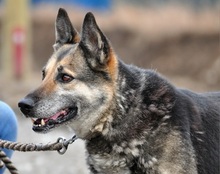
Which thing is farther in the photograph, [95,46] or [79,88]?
[95,46]

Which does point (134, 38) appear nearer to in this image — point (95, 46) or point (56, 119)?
point (95, 46)

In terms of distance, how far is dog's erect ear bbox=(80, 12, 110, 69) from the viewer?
6.02 m

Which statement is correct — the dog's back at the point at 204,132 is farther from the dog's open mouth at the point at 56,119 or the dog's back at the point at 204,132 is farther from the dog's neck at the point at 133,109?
the dog's open mouth at the point at 56,119

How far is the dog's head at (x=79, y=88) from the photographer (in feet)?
19.3

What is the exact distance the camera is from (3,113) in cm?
656

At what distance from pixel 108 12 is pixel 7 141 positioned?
57.6 ft

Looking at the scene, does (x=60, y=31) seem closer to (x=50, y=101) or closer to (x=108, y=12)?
(x=50, y=101)

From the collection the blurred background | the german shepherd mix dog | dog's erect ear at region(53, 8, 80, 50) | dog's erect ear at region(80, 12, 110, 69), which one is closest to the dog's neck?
the german shepherd mix dog

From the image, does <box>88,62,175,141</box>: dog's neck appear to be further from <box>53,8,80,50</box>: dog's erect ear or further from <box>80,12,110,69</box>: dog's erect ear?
<box>53,8,80,50</box>: dog's erect ear

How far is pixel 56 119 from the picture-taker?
5.92 meters

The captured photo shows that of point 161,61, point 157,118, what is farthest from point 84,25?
point 161,61

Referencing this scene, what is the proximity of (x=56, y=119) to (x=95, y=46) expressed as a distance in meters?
0.70

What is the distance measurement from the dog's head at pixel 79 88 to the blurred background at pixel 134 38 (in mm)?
5139

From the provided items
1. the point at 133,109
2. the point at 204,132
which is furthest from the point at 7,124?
the point at 204,132
